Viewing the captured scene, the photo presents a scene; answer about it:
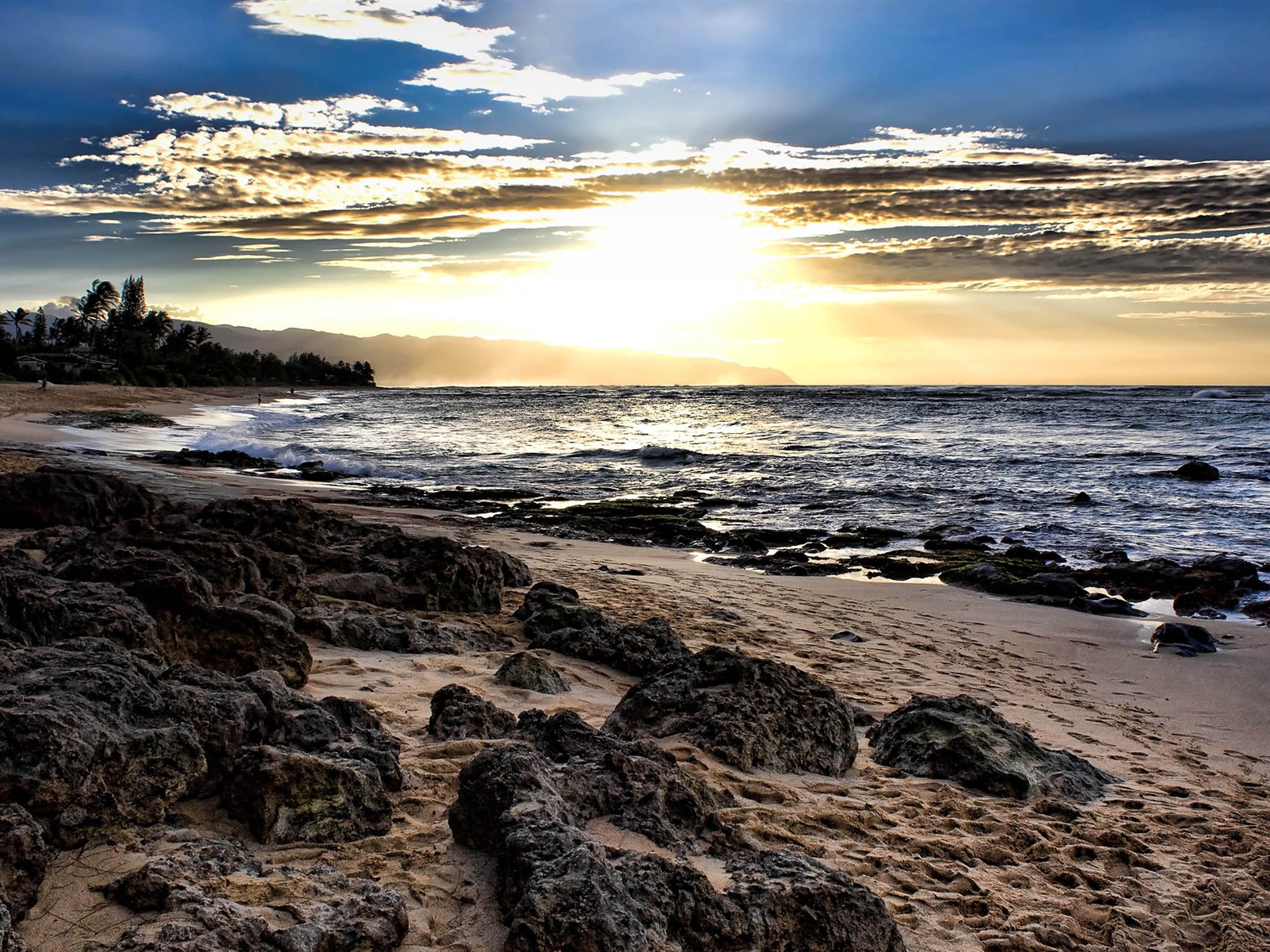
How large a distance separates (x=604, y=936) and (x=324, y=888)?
99 cm

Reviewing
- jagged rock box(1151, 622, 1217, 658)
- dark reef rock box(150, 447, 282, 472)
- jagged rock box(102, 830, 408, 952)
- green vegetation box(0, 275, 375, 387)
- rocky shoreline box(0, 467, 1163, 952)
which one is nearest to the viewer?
jagged rock box(102, 830, 408, 952)

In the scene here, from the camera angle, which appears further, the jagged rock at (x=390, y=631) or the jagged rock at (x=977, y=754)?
the jagged rock at (x=390, y=631)

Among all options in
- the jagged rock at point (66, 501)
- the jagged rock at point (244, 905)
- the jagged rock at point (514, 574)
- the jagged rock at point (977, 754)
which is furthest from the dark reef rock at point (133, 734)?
the jagged rock at point (66, 501)

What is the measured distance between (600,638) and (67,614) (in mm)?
3649

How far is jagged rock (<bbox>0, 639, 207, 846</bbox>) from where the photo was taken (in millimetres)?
2871

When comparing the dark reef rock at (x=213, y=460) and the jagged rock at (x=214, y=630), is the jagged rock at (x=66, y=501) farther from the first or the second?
the dark reef rock at (x=213, y=460)

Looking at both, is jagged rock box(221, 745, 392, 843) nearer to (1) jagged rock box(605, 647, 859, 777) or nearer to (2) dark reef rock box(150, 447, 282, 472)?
(1) jagged rock box(605, 647, 859, 777)

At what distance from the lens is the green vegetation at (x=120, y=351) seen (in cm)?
6556

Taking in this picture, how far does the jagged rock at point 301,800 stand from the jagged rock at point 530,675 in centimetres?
216

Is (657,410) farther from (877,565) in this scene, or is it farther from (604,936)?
(604,936)

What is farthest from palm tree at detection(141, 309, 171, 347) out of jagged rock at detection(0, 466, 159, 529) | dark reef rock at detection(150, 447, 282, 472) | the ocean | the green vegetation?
jagged rock at detection(0, 466, 159, 529)


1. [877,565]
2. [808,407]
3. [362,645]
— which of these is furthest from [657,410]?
[362,645]

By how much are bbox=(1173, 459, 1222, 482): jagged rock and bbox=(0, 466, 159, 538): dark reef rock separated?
25.1 metres

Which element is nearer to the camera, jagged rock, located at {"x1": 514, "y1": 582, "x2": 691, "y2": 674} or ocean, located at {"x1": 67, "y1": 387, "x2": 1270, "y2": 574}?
jagged rock, located at {"x1": 514, "y1": 582, "x2": 691, "y2": 674}
